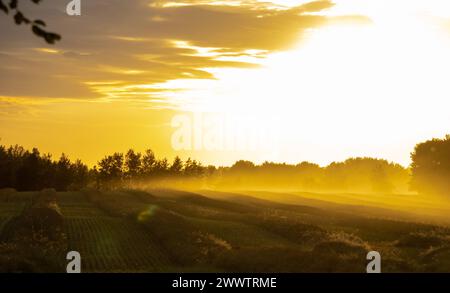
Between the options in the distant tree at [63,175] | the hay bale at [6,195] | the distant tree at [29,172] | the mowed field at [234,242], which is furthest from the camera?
the distant tree at [63,175]

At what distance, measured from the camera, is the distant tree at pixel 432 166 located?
123562 millimetres

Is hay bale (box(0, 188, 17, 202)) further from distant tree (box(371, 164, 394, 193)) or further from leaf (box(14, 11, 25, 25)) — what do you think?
distant tree (box(371, 164, 394, 193))

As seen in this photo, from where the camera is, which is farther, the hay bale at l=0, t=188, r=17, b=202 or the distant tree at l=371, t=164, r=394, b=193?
the distant tree at l=371, t=164, r=394, b=193

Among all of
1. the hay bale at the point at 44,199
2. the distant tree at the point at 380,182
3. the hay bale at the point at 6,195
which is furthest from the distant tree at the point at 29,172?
the distant tree at the point at 380,182

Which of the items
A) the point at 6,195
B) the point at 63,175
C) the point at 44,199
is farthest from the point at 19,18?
the point at 63,175

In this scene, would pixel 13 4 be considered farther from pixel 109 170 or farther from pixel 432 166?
pixel 109 170

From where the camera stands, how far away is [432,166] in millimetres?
125188

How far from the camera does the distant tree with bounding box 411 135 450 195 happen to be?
405 feet

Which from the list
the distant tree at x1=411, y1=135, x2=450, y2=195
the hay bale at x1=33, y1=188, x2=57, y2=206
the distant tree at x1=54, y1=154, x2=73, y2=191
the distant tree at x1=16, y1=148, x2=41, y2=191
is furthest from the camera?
the distant tree at x1=54, y1=154, x2=73, y2=191

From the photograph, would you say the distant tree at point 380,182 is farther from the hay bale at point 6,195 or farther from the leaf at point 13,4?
the leaf at point 13,4

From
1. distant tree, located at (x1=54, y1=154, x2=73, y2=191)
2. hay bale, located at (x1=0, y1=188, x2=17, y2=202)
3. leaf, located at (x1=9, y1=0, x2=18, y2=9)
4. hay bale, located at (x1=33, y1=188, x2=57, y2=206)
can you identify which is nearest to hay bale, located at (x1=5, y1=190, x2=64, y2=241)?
hay bale, located at (x1=33, y1=188, x2=57, y2=206)

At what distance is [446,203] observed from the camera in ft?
398

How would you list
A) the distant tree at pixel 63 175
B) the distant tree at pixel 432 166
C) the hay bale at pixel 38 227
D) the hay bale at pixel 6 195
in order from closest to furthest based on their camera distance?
the hay bale at pixel 38 227 → the hay bale at pixel 6 195 → the distant tree at pixel 432 166 → the distant tree at pixel 63 175
